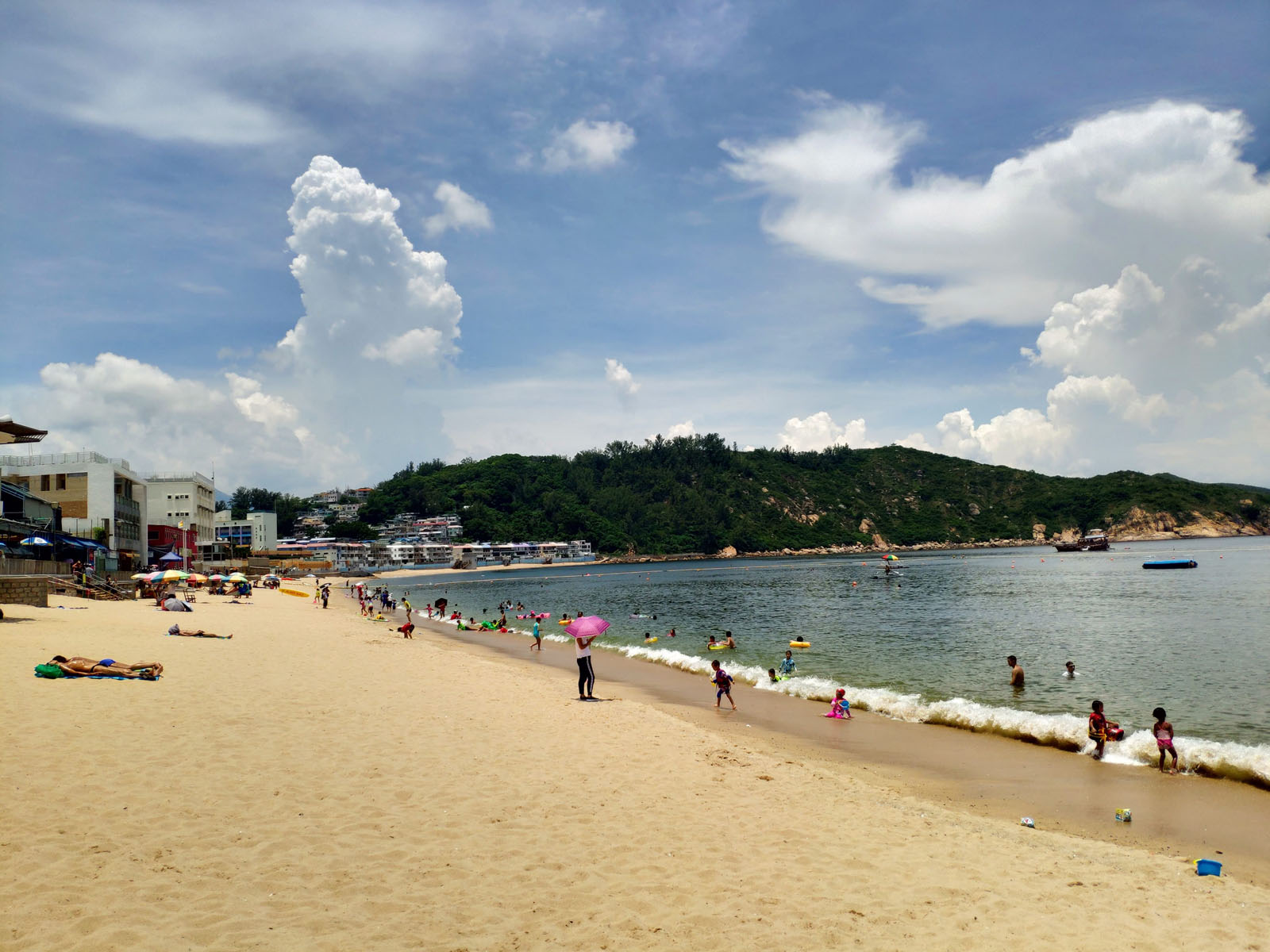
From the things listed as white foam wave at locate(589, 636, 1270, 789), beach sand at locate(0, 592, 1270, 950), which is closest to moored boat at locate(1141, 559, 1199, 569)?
white foam wave at locate(589, 636, 1270, 789)

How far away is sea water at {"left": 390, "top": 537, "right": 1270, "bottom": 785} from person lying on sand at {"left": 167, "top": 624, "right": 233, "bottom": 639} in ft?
54.2

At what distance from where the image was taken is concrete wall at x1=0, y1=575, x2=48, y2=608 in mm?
26234

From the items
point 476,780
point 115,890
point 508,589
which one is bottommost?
point 508,589

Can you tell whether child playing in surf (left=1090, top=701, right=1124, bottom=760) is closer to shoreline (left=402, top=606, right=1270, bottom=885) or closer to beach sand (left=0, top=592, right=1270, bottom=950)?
shoreline (left=402, top=606, right=1270, bottom=885)

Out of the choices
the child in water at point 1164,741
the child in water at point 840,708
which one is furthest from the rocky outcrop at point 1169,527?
the child in water at point 1164,741

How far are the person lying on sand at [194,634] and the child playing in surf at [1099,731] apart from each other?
24823 millimetres

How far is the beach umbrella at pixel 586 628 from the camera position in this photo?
17922mm

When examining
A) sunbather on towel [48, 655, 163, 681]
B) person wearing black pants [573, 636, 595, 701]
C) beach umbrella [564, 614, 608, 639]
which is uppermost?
sunbather on towel [48, 655, 163, 681]

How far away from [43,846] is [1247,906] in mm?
11922

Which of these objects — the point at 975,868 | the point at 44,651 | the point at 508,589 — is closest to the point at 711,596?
the point at 508,589

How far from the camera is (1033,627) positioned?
36.9 metres

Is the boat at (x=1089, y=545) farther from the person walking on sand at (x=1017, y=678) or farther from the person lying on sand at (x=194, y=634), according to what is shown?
the person lying on sand at (x=194, y=634)

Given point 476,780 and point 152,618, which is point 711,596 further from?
Answer: point 476,780

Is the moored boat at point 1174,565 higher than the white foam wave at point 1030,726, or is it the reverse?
the white foam wave at point 1030,726
